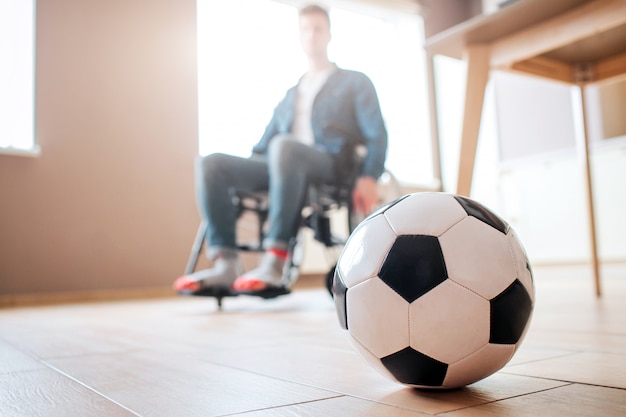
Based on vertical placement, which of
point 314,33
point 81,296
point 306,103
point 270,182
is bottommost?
point 81,296

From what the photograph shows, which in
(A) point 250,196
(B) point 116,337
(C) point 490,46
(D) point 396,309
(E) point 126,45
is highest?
(E) point 126,45

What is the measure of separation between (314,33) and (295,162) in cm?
76

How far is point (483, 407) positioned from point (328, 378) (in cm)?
23

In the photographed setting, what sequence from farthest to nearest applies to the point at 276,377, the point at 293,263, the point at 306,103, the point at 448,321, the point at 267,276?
the point at 293,263 → the point at 306,103 → the point at 267,276 → the point at 276,377 → the point at 448,321

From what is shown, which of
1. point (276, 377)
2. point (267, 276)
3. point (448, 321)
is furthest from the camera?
point (267, 276)

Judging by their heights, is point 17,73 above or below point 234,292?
above

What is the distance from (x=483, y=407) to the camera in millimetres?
549

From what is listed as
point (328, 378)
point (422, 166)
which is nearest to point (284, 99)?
point (328, 378)

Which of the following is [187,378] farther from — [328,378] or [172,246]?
[172,246]

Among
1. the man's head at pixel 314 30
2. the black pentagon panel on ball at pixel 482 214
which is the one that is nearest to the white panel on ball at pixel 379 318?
the black pentagon panel on ball at pixel 482 214

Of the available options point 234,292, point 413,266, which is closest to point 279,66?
point 234,292

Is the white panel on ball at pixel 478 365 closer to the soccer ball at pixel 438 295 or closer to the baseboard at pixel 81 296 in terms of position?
the soccer ball at pixel 438 295

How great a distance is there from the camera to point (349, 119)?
2.31 meters

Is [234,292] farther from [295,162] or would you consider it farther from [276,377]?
[276,377]
